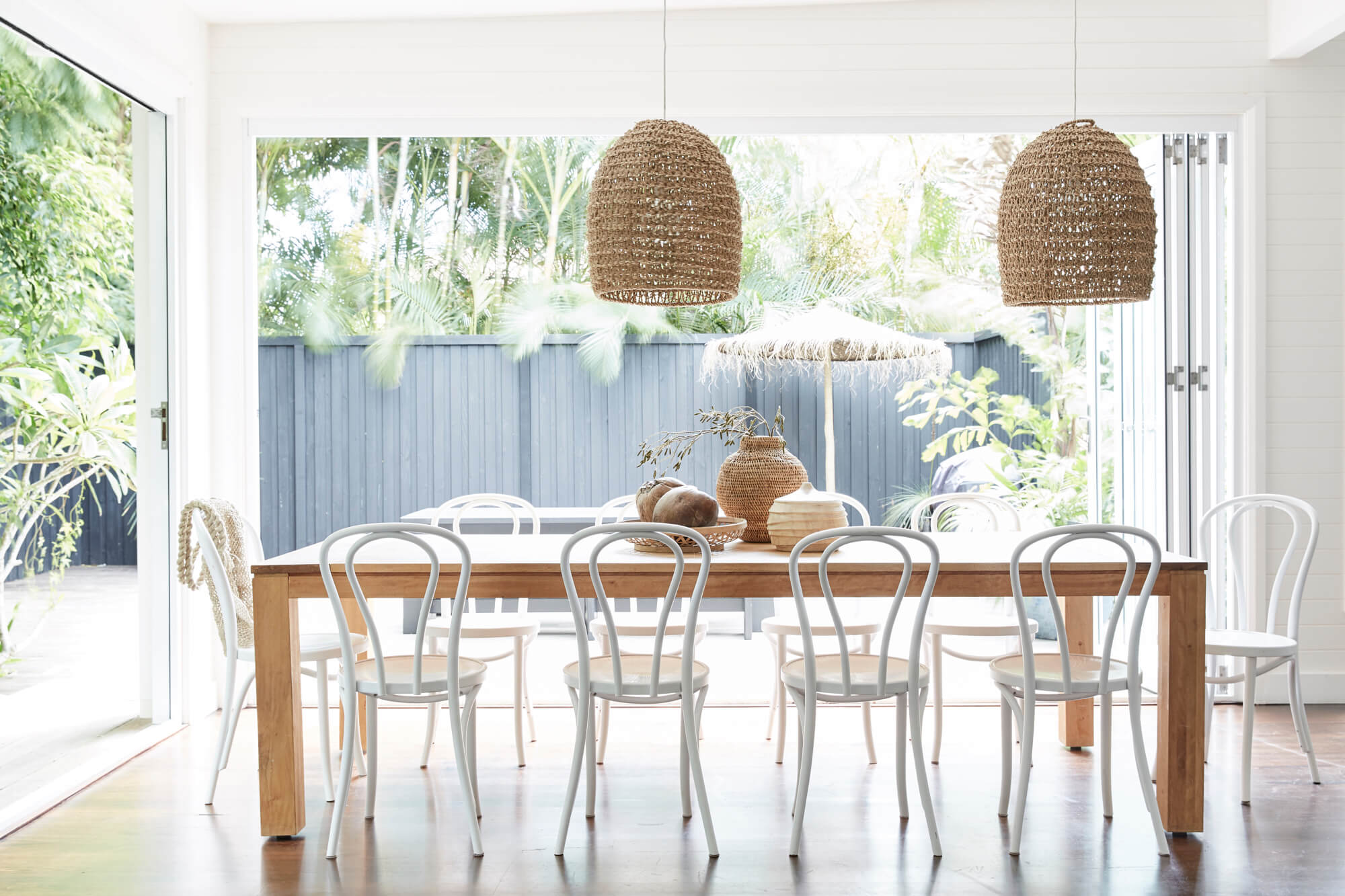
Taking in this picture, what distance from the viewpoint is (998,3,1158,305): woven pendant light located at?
8.52 ft

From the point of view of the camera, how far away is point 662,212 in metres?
2.55

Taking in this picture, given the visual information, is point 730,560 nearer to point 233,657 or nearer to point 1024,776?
point 1024,776

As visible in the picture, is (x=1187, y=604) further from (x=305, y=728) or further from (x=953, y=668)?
(x=305, y=728)

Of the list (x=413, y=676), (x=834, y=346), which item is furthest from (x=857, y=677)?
(x=834, y=346)

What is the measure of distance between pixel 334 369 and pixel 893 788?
4.60 metres

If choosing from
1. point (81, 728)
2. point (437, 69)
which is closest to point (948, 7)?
point (437, 69)

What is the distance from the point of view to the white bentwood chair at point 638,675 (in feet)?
8.12

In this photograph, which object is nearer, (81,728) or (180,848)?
(180,848)

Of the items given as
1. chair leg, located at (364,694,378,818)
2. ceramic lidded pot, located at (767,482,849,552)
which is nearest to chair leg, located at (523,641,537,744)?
chair leg, located at (364,694,378,818)

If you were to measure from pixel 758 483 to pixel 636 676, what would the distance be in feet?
2.52

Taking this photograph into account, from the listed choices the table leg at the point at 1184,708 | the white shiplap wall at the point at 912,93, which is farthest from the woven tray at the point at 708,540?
the white shiplap wall at the point at 912,93

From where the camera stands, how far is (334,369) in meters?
6.36

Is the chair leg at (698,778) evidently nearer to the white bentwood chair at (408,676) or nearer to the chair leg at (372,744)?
the white bentwood chair at (408,676)

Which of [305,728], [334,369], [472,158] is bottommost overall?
[305,728]
